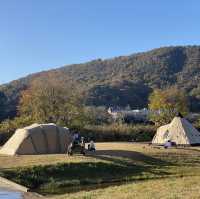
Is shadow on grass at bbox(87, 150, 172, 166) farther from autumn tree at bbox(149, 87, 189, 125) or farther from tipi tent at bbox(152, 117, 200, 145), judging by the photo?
autumn tree at bbox(149, 87, 189, 125)

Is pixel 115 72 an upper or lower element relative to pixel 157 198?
upper

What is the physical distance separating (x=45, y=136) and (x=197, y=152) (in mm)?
9786

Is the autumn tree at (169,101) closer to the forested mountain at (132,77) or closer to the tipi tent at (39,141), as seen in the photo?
the forested mountain at (132,77)

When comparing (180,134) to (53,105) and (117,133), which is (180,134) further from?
(53,105)

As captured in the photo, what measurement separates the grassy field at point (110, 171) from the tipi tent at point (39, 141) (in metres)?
2.53

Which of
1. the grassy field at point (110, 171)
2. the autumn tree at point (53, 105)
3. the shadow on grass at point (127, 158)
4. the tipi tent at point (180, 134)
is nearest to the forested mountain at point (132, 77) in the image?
the autumn tree at point (53, 105)

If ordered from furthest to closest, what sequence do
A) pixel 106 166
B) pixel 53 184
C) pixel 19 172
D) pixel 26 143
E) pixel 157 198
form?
1. pixel 26 143
2. pixel 106 166
3. pixel 19 172
4. pixel 53 184
5. pixel 157 198

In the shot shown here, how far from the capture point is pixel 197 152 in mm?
31562

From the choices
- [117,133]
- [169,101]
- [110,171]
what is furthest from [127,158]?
[169,101]

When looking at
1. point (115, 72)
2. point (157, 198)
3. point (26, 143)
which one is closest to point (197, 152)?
point (26, 143)

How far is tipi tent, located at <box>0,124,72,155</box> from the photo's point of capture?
31.0 m

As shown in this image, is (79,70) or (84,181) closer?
(84,181)

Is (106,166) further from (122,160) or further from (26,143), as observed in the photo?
(26,143)

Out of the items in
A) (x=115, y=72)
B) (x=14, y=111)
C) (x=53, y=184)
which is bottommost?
(x=53, y=184)
